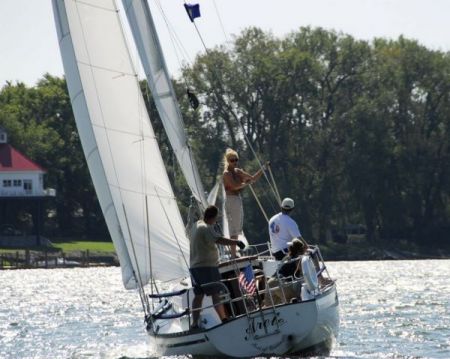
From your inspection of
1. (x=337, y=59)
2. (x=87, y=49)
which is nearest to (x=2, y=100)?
(x=337, y=59)

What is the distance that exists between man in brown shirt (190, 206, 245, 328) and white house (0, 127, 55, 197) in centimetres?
8542

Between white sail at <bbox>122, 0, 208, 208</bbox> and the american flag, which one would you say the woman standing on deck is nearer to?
white sail at <bbox>122, 0, 208, 208</bbox>

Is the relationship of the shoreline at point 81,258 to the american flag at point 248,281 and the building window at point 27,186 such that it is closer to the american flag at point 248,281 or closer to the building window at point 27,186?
the building window at point 27,186

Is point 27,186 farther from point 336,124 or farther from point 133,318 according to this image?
point 133,318

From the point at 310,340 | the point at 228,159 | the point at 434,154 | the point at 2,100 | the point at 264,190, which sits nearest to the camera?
the point at 310,340

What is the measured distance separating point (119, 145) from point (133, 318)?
1363 cm

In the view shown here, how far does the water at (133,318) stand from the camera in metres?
30.0

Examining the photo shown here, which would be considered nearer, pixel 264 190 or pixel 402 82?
pixel 264 190

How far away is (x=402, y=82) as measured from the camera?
99812mm

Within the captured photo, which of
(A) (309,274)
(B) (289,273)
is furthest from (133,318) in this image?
(A) (309,274)

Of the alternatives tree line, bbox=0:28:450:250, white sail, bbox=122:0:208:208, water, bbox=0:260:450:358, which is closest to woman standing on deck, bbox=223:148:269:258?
white sail, bbox=122:0:208:208

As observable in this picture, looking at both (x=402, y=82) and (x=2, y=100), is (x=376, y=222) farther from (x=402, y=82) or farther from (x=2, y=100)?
(x=2, y=100)

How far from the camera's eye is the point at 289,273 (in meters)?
26.8

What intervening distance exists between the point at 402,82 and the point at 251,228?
15.3 m
